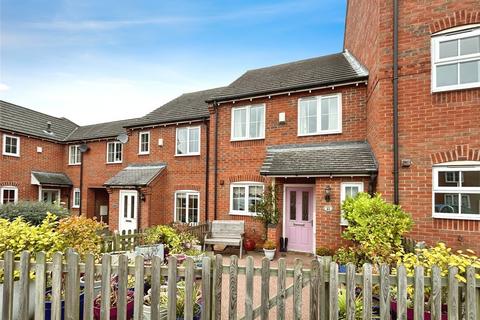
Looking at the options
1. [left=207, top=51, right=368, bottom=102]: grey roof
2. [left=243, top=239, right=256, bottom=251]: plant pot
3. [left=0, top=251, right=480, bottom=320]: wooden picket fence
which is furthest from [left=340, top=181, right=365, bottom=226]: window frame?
[left=0, top=251, right=480, bottom=320]: wooden picket fence

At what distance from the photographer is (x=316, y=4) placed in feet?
48.0

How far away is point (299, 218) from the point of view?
10844 mm

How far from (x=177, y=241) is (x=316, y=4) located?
13.8m

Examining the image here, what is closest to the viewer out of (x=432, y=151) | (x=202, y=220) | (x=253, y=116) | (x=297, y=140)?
(x=432, y=151)

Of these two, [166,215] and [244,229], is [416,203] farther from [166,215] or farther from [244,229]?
[166,215]

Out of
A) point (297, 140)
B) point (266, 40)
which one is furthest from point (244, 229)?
point (266, 40)

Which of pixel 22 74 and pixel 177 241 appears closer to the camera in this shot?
pixel 177 241

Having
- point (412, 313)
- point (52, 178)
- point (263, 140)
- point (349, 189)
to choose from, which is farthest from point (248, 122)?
point (52, 178)

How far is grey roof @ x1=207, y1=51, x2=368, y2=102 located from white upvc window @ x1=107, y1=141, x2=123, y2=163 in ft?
25.8

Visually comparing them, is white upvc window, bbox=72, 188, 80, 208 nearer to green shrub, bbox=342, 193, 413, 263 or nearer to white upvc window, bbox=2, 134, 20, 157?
white upvc window, bbox=2, 134, 20, 157

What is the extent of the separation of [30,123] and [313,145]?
764 inches

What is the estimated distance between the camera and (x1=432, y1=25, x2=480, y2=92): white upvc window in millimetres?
7277

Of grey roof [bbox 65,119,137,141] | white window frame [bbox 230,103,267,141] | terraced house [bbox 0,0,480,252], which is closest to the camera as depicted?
terraced house [bbox 0,0,480,252]

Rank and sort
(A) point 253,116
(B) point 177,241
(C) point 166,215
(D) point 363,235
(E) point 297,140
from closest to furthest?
1. (D) point 363,235
2. (B) point 177,241
3. (E) point 297,140
4. (A) point 253,116
5. (C) point 166,215
